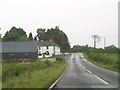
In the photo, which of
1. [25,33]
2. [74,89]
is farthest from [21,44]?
[74,89]

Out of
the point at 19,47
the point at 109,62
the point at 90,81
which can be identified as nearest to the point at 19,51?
the point at 19,47

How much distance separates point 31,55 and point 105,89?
92.8 meters

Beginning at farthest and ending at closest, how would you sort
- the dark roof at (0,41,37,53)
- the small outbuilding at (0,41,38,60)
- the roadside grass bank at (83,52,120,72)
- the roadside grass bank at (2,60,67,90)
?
the dark roof at (0,41,37,53)
the small outbuilding at (0,41,38,60)
the roadside grass bank at (83,52,120,72)
the roadside grass bank at (2,60,67,90)

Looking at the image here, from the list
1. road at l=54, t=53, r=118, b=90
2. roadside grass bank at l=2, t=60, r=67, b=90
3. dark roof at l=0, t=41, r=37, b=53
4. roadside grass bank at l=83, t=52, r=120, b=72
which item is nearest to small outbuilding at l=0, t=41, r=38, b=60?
dark roof at l=0, t=41, r=37, b=53

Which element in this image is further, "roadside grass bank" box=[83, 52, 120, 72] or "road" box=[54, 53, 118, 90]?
"roadside grass bank" box=[83, 52, 120, 72]

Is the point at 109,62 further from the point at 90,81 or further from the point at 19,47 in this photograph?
the point at 19,47

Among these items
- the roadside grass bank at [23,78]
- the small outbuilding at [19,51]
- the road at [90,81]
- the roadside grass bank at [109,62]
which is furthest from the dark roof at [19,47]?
the roadside grass bank at [23,78]

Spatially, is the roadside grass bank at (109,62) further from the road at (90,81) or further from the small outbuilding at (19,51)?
the small outbuilding at (19,51)

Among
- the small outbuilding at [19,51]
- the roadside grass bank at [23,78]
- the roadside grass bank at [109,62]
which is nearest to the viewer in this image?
the roadside grass bank at [23,78]

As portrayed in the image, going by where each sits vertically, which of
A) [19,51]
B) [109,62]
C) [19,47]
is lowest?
[109,62]

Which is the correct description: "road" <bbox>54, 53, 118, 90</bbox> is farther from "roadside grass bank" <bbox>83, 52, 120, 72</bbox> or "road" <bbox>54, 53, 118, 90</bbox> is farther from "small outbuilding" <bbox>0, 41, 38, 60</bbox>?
"small outbuilding" <bbox>0, 41, 38, 60</bbox>

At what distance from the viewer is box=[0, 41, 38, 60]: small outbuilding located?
10981cm

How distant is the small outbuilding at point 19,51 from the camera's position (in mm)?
109812

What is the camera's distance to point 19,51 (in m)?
Answer: 112
